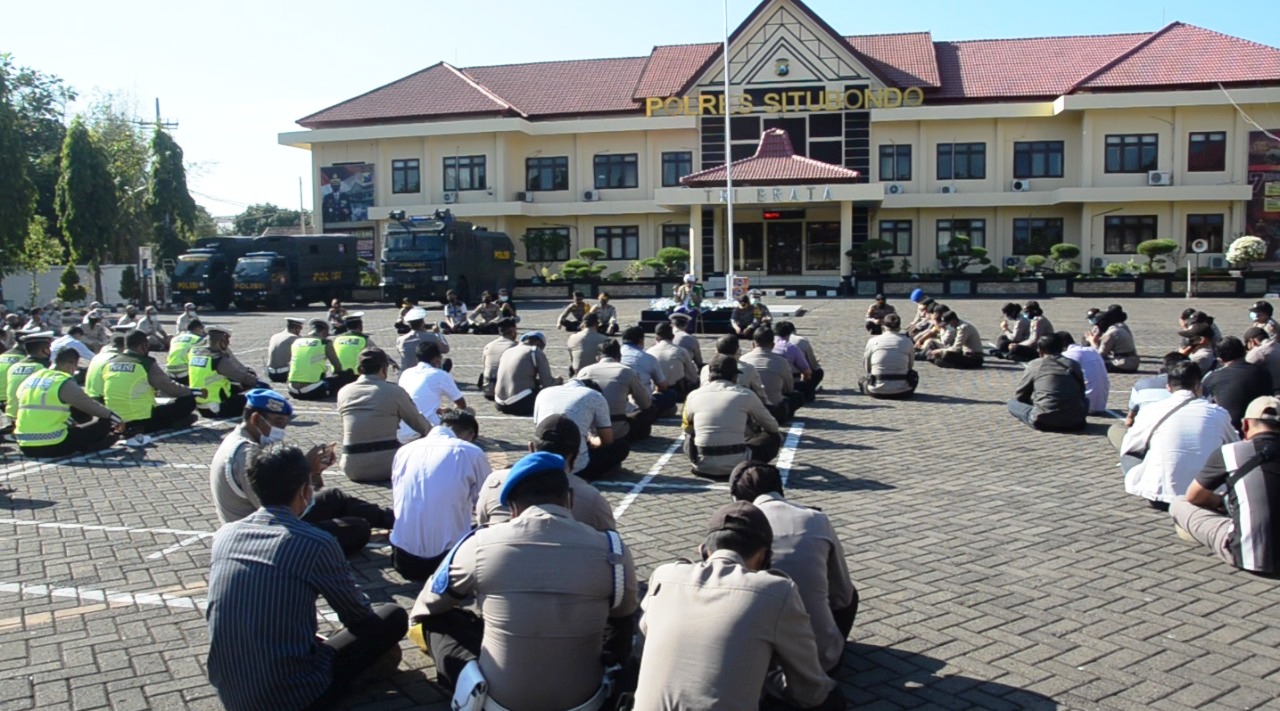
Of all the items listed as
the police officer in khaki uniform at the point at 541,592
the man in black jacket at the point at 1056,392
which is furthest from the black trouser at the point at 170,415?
the man in black jacket at the point at 1056,392

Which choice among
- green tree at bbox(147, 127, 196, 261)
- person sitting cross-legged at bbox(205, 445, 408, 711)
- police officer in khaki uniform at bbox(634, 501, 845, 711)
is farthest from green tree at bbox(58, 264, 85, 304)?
police officer in khaki uniform at bbox(634, 501, 845, 711)

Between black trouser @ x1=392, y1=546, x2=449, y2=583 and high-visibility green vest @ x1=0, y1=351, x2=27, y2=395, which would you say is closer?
black trouser @ x1=392, y1=546, x2=449, y2=583

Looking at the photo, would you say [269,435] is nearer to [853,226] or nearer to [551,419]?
[551,419]

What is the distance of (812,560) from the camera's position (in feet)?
16.8

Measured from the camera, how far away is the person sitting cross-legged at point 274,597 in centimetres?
469

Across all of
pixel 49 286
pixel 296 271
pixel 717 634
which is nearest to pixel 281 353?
pixel 717 634

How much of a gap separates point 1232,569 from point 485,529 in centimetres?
533

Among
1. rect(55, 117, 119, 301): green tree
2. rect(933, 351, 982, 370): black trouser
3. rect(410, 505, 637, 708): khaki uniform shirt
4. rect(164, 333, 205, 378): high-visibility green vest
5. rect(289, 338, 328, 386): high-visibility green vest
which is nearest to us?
rect(410, 505, 637, 708): khaki uniform shirt

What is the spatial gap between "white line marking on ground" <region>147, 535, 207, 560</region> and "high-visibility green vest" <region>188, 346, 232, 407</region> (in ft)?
19.5

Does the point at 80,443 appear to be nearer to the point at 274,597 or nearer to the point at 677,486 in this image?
the point at 677,486

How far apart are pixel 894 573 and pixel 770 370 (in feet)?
17.3

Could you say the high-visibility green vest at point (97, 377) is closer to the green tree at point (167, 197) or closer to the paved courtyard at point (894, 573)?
the paved courtyard at point (894, 573)

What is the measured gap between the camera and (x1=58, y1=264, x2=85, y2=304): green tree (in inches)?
1582

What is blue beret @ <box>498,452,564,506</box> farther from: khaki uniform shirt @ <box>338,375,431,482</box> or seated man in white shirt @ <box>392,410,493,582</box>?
khaki uniform shirt @ <box>338,375,431,482</box>
